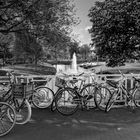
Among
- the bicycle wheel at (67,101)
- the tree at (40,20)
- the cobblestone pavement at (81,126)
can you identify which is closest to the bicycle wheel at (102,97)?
the cobblestone pavement at (81,126)

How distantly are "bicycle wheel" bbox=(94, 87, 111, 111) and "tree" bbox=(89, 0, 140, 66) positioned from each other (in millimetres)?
6926

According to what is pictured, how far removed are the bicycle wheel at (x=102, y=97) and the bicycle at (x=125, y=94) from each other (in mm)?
187

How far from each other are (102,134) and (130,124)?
29.0 inches

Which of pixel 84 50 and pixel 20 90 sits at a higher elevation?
pixel 84 50

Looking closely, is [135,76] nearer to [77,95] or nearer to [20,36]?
[77,95]

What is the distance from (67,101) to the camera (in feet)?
12.5

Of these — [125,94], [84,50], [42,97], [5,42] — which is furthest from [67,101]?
[84,50]

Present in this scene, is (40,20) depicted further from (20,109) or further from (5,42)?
(5,42)

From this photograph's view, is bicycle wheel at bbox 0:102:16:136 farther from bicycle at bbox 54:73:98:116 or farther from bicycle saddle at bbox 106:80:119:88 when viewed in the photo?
bicycle saddle at bbox 106:80:119:88

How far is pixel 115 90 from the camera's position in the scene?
3.72 m

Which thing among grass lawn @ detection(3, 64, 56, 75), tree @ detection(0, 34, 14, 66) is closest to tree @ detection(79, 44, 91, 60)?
tree @ detection(0, 34, 14, 66)

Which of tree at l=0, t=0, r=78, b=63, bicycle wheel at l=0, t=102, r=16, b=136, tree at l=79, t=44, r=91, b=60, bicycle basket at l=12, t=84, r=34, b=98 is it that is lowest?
bicycle wheel at l=0, t=102, r=16, b=136

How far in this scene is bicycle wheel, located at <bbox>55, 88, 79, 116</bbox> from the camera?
3593 mm

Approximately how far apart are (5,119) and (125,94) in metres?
2.72
